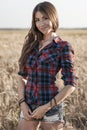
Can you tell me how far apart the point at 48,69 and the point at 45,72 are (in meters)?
0.03

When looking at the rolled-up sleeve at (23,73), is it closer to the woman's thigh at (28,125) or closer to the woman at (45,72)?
the woman at (45,72)

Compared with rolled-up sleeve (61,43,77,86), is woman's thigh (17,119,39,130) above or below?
below

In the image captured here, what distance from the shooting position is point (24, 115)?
292cm

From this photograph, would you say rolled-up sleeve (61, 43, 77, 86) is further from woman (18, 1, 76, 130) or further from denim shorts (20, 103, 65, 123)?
denim shorts (20, 103, 65, 123)

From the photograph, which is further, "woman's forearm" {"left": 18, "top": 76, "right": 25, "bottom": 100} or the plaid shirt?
"woman's forearm" {"left": 18, "top": 76, "right": 25, "bottom": 100}

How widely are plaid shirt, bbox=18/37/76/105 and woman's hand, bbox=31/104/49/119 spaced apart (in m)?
0.05

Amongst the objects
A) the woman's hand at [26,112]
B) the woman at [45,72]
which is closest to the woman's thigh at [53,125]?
the woman at [45,72]

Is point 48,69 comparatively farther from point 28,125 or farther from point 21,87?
point 28,125

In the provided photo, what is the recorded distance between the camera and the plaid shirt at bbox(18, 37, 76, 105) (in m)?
2.82

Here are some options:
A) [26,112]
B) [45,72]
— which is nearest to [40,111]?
[26,112]

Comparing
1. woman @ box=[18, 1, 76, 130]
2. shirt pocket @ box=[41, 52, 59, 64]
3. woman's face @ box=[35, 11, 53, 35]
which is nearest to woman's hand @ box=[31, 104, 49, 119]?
woman @ box=[18, 1, 76, 130]

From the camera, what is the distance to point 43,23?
2867 mm

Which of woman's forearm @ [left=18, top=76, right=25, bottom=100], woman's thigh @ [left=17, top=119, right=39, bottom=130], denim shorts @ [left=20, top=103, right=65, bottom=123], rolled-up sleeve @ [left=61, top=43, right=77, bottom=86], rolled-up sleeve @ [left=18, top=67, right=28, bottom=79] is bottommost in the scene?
woman's thigh @ [left=17, top=119, right=39, bottom=130]

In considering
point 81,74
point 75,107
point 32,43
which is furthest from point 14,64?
point 32,43
